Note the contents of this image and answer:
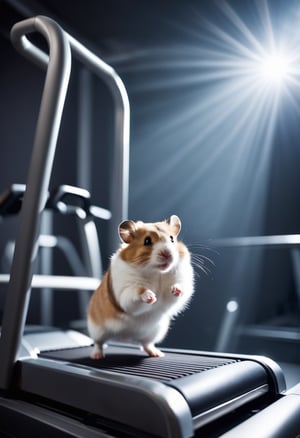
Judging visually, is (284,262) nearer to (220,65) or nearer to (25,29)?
(220,65)

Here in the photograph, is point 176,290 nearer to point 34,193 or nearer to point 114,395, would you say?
point 114,395

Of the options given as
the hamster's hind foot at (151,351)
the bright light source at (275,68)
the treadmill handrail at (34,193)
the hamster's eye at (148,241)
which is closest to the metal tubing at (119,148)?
the treadmill handrail at (34,193)

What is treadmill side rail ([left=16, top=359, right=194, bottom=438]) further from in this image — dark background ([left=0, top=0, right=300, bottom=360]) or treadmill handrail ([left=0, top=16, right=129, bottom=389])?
dark background ([left=0, top=0, right=300, bottom=360])

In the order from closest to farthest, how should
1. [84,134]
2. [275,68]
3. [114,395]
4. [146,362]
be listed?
[114,395]
[146,362]
[275,68]
[84,134]

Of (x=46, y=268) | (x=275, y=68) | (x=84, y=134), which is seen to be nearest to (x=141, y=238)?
(x=275, y=68)

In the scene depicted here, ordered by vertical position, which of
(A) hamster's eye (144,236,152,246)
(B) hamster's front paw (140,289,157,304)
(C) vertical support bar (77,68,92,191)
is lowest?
(B) hamster's front paw (140,289,157,304)

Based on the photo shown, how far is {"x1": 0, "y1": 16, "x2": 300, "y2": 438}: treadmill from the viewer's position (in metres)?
0.87

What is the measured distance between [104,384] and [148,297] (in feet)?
0.78

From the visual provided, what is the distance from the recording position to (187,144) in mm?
2176

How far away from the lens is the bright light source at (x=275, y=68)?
6.38 feet

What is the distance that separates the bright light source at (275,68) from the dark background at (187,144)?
0.14 m

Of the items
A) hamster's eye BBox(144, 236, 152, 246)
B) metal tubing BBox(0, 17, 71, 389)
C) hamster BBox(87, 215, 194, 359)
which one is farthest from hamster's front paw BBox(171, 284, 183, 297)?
metal tubing BBox(0, 17, 71, 389)

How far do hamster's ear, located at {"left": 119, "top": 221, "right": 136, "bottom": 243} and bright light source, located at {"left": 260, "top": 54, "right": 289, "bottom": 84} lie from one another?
135cm

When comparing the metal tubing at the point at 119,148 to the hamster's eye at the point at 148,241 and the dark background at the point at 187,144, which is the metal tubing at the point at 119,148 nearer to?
the dark background at the point at 187,144
